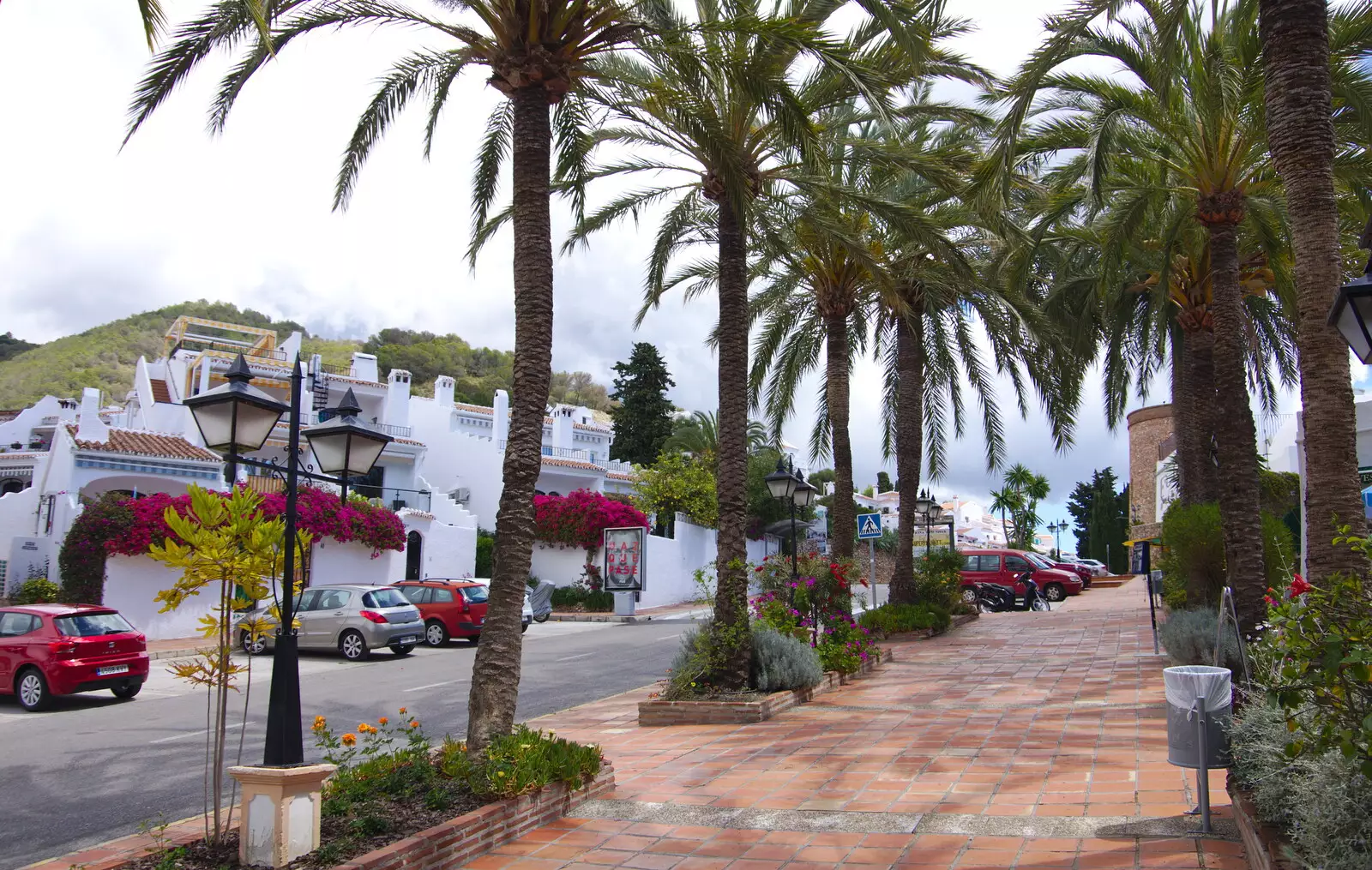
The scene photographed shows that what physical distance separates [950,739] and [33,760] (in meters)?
8.97

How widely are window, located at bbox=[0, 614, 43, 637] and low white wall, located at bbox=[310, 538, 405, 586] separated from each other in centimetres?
1264

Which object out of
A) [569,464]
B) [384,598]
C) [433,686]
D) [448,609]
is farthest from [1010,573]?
[569,464]

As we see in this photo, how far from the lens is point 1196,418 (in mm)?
16266

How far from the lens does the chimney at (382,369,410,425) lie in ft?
139

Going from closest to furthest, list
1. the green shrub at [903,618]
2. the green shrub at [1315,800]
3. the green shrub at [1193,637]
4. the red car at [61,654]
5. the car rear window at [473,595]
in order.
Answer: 1. the green shrub at [1315,800]
2. the green shrub at [1193,637]
3. the red car at [61,654]
4. the green shrub at [903,618]
5. the car rear window at [473,595]

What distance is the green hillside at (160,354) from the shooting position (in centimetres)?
6556

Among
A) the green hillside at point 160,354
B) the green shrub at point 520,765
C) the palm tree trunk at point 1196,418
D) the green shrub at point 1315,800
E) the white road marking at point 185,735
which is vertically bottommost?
the white road marking at point 185,735

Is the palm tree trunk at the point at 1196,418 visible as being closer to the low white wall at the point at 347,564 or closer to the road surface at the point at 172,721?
the road surface at the point at 172,721

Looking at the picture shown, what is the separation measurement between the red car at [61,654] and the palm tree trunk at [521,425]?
30.5 ft

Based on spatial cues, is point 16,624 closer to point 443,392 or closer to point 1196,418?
point 1196,418

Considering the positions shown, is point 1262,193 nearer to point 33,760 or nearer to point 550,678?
point 550,678

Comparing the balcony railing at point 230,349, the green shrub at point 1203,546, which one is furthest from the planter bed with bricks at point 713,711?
the balcony railing at point 230,349

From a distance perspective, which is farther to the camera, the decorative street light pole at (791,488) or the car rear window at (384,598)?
the car rear window at (384,598)

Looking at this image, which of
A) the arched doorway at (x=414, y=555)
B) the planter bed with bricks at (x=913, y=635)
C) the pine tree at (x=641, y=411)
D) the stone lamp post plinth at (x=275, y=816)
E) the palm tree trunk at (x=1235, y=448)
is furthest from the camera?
the pine tree at (x=641, y=411)
